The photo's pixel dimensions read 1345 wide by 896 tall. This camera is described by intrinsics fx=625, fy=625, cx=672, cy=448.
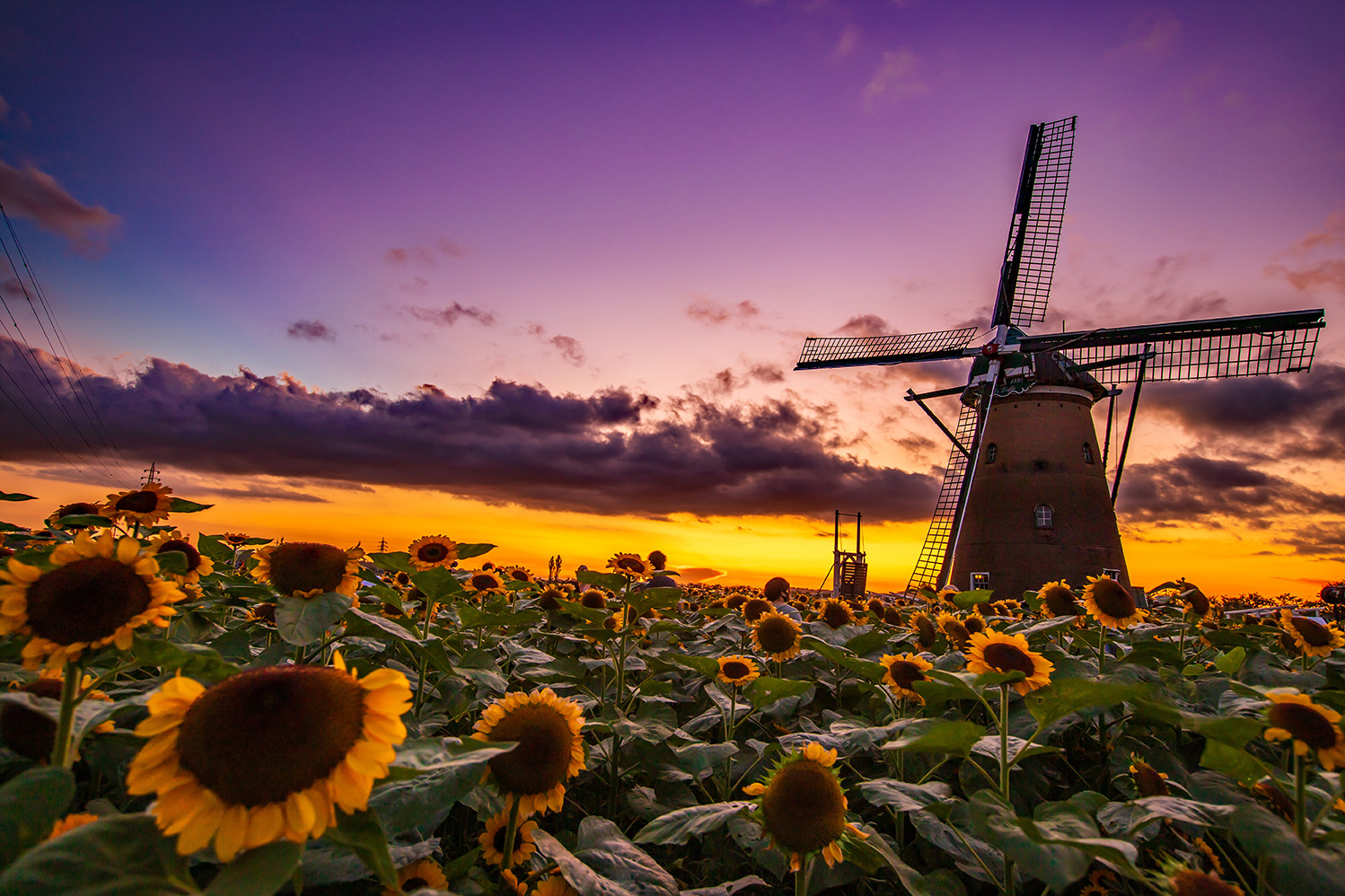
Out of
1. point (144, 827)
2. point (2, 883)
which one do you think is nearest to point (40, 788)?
point (144, 827)

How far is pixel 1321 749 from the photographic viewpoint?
6.34 feet

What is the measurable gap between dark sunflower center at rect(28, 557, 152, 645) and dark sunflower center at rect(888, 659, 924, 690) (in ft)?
10.9

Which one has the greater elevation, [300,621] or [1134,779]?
[300,621]

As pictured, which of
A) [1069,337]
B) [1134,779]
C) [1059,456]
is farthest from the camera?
[1069,337]

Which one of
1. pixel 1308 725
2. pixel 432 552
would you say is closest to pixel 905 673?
pixel 1308 725

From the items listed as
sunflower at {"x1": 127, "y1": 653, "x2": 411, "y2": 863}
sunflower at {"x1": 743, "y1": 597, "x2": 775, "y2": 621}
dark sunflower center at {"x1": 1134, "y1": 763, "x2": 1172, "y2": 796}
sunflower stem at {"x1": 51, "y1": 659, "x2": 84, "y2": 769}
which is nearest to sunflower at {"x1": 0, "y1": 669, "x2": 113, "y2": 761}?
sunflower stem at {"x1": 51, "y1": 659, "x2": 84, "y2": 769}

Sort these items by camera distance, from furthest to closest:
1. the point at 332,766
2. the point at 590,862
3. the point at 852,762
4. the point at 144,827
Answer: the point at 852,762 < the point at 590,862 < the point at 332,766 < the point at 144,827

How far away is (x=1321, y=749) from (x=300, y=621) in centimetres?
330

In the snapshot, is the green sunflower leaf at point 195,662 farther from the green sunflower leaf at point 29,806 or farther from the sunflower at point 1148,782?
the sunflower at point 1148,782

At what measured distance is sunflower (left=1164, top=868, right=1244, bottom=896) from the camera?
63.5 inches

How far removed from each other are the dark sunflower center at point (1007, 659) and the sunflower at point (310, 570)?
291cm

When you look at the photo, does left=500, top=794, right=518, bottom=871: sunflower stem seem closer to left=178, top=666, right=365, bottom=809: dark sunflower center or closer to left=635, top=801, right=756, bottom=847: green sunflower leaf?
left=635, top=801, right=756, bottom=847: green sunflower leaf

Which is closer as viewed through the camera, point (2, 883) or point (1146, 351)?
point (2, 883)

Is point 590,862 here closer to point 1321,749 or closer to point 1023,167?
point 1321,749
